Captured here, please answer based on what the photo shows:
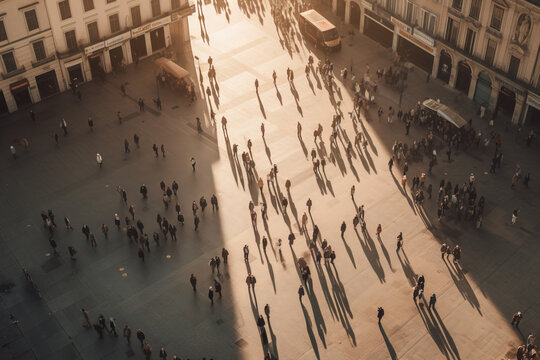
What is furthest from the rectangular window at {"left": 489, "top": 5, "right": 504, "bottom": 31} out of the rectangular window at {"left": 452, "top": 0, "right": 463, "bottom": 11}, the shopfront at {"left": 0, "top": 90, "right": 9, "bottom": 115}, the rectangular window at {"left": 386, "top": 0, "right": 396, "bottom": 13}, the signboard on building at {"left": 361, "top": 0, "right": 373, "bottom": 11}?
the shopfront at {"left": 0, "top": 90, "right": 9, "bottom": 115}

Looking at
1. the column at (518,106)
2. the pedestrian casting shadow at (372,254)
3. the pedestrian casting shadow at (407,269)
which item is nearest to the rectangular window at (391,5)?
the column at (518,106)

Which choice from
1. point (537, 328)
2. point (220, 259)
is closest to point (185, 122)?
point (220, 259)

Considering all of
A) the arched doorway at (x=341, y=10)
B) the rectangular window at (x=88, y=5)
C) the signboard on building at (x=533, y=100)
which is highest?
the rectangular window at (x=88, y=5)

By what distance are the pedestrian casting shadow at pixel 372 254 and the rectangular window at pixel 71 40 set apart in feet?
120

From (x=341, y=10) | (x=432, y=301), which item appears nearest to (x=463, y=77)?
(x=341, y=10)

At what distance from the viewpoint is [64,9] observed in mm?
70438

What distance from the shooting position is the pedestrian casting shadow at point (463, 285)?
168ft

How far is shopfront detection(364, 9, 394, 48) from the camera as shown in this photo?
79.8m

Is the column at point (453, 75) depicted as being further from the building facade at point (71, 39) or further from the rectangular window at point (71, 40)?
the rectangular window at point (71, 40)

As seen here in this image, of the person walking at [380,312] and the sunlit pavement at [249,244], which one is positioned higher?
the person walking at [380,312]

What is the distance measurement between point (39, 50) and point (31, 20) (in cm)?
340

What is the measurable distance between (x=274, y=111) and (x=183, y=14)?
1791 centimetres

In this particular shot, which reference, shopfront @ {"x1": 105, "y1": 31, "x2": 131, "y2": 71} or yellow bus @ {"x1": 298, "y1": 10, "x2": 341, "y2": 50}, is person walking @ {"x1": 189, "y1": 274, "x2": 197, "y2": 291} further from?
yellow bus @ {"x1": 298, "y1": 10, "x2": 341, "y2": 50}

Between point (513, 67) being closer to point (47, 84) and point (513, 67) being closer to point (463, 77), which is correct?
point (463, 77)
